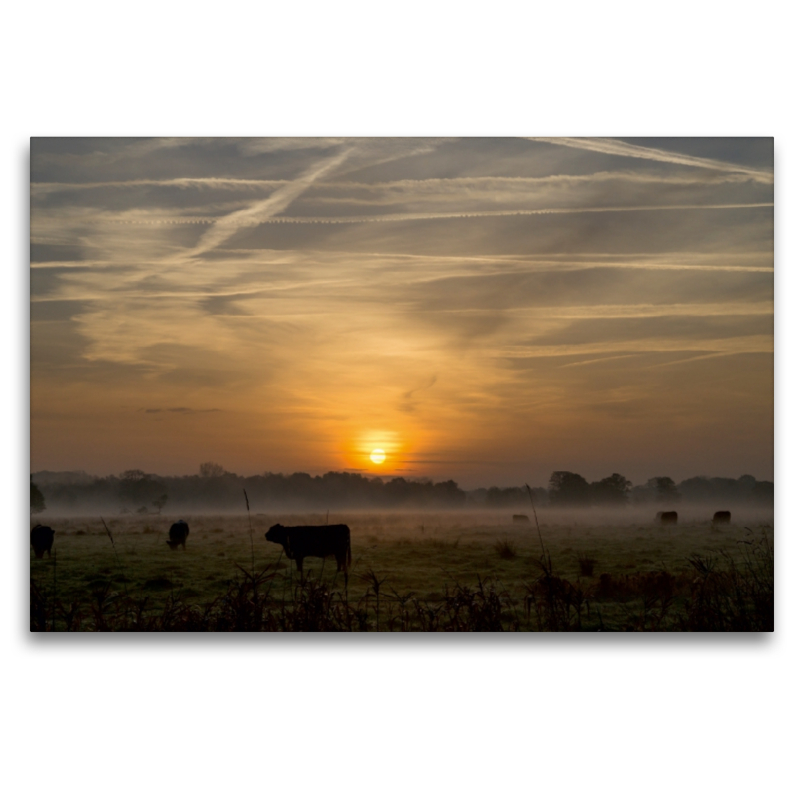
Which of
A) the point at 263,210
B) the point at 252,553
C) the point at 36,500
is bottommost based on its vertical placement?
the point at 252,553

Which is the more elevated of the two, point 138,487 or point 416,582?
point 138,487

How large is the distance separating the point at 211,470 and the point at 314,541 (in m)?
1.05

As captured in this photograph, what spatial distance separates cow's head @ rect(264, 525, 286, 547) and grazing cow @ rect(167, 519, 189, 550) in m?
0.67

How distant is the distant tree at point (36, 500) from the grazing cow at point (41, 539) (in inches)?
5.7

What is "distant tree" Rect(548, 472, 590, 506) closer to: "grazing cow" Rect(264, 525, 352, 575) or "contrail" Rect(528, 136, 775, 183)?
"grazing cow" Rect(264, 525, 352, 575)

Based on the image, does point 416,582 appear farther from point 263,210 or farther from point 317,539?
point 263,210

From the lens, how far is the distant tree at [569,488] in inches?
265

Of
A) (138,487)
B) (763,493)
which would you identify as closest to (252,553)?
(138,487)

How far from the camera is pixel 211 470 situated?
672 cm

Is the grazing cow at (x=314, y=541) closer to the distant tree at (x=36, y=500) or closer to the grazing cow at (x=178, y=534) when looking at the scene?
the grazing cow at (x=178, y=534)

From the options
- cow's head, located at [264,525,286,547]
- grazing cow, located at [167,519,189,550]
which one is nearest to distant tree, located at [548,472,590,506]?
cow's head, located at [264,525,286,547]

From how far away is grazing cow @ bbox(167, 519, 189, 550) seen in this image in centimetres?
665
